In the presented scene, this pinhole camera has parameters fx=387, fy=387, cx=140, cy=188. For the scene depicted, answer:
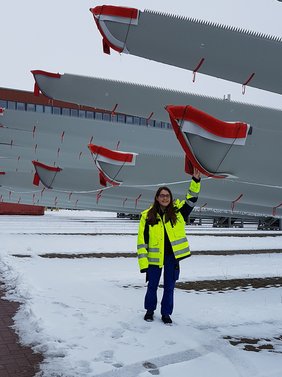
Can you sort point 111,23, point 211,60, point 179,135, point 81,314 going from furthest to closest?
point 211,60 < point 111,23 < point 179,135 < point 81,314

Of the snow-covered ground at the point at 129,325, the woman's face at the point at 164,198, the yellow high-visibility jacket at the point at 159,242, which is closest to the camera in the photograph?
the snow-covered ground at the point at 129,325

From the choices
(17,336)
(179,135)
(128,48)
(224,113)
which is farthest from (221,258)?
(17,336)

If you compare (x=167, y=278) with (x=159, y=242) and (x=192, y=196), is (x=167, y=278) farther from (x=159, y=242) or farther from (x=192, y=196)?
(x=192, y=196)

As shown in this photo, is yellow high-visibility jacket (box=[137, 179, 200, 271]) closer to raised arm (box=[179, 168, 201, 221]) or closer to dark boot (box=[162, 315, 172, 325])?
raised arm (box=[179, 168, 201, 221])

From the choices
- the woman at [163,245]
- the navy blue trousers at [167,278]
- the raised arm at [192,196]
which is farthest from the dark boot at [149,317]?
the raised arm at [192,196]

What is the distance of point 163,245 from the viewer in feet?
16.2

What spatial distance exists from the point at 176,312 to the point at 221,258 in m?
6.39

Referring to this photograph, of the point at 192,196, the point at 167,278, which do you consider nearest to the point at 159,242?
the point at 167,278

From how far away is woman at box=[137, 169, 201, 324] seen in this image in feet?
16.1

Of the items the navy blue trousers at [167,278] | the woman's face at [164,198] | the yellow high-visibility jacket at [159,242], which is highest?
the woman's face at [164,198]

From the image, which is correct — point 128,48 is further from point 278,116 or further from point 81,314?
point 81,314

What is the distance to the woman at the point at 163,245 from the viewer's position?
16.1 ft

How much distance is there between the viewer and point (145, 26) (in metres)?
7.15

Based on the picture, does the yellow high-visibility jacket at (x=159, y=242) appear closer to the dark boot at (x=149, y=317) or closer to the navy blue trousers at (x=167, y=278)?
the navy blue trousers at (x=167, y=278)
